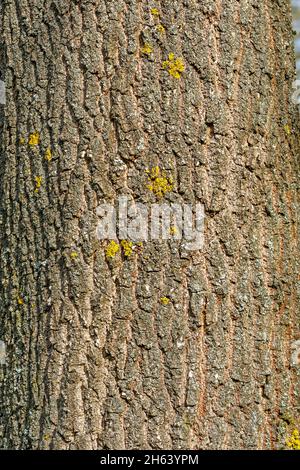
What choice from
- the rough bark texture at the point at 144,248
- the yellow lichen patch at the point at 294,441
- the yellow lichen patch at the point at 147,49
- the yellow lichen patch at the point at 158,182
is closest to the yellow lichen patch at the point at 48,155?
the rough bark texture at the point at 144,248

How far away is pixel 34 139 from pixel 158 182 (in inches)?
16.4

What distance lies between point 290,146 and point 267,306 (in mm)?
536

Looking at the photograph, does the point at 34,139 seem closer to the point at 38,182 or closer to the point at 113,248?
the point at 38,182

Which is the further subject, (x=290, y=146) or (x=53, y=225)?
(x=290, y=146)

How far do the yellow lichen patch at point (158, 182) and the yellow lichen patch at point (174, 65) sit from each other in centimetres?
29

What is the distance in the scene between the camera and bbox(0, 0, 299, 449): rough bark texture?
200 centimetres

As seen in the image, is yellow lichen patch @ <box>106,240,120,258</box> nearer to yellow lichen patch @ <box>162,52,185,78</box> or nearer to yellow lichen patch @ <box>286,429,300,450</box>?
yellow lichen patch @ <box>162,52,185,78</box>

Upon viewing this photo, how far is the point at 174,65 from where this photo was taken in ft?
6.72

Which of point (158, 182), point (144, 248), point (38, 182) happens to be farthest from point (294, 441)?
point (38, 182)

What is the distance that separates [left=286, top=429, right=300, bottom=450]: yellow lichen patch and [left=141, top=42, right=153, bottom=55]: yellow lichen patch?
48.5 inches

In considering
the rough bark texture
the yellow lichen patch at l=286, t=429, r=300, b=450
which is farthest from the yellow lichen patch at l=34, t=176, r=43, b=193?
the yellow lichen patch at l=286, t=429, r=300, b=450

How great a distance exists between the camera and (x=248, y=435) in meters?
2.04
